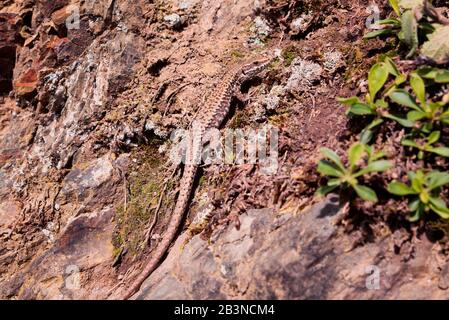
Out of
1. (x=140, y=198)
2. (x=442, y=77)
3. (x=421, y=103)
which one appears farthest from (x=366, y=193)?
(x=140, y=198)

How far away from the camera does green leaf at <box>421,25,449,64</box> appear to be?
3349 mm

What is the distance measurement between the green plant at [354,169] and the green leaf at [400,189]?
0.12 metres

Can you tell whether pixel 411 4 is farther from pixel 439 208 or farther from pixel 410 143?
pixel 439 208

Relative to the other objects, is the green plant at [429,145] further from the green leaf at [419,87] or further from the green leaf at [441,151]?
the green leaf at [419,87]

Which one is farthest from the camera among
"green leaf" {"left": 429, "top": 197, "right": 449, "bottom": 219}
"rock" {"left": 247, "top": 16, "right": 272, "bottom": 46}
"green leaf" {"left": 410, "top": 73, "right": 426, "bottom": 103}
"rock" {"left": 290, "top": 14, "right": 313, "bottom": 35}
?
"rock" {"left": 247, "top": 16, "right": 272, "bottom": 46}

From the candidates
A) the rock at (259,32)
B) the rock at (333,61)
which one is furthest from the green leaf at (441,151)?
the rock at (259,32)

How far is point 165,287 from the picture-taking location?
3531 mm

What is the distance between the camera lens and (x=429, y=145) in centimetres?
302

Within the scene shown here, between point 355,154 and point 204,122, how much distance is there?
207 centimetres

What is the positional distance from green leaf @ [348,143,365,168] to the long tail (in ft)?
6.10

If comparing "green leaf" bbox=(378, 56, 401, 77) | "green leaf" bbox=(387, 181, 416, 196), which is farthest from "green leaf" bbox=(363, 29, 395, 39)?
"green leaf" bbox=(387, 181, 416, 196)

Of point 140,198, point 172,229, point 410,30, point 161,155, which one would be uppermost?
point 410,30

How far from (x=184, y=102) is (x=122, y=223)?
1.58 meters

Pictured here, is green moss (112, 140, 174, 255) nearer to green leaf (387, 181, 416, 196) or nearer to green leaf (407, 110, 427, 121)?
green leaf (387, 181, 416, 196)
